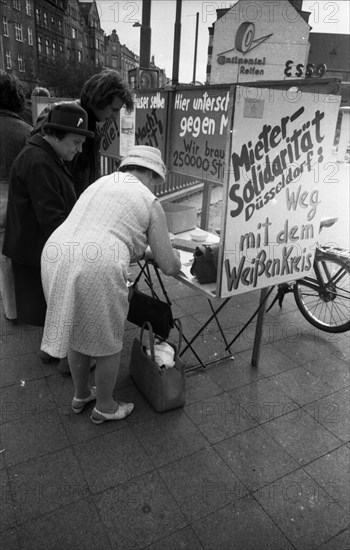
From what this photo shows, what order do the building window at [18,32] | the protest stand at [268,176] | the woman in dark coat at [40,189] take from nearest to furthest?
the protest stand at [268,176]
the woman in dark coat at [40,189]
the building window at [18,32]

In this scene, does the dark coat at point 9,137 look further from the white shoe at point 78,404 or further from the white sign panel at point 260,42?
the white shoe at point 78,404

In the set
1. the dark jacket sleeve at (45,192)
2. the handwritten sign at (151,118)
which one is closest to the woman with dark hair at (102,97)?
the dark jacket sleeve at (45,192)

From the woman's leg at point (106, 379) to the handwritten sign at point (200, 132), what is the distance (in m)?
1.59

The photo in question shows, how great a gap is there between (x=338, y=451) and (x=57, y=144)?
250cm

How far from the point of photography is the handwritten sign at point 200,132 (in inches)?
115

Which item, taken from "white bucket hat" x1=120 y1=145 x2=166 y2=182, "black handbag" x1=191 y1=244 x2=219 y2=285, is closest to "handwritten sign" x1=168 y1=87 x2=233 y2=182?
"black handbag" x1=191 y1=244 x2=219 y2=285

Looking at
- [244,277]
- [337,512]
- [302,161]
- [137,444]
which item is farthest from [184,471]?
[302,161]

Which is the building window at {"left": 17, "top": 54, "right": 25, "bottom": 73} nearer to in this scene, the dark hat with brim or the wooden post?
the dark hat with brim

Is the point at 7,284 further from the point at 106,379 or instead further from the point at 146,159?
the point at 146,159

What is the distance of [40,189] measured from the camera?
225cm

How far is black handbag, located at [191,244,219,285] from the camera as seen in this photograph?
2379 mm

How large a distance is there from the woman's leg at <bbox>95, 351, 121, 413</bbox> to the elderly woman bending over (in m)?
0.06

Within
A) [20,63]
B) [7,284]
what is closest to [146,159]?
[7,284]

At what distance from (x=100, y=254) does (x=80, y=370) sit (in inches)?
33.2
